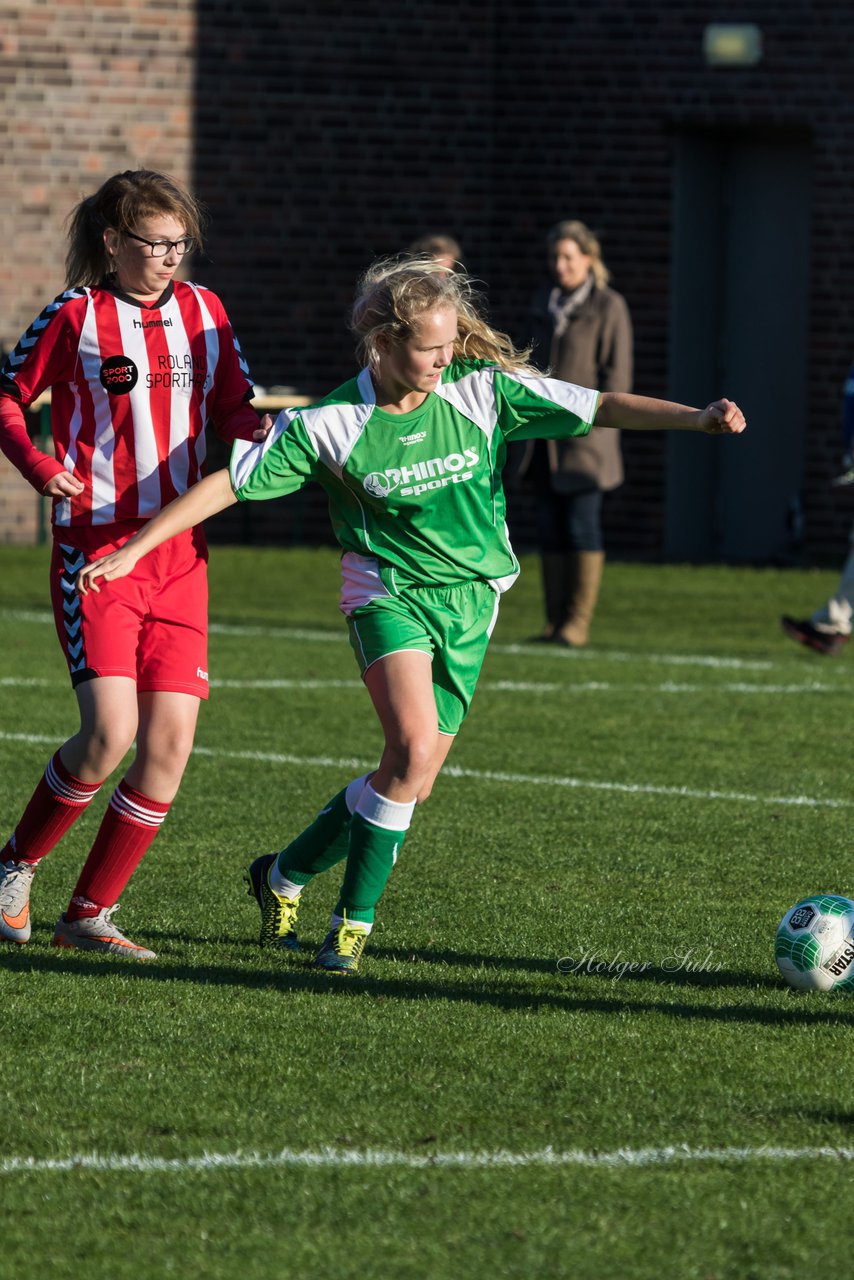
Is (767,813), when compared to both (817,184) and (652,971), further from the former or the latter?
(817,184)

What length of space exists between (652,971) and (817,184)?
1270 cm

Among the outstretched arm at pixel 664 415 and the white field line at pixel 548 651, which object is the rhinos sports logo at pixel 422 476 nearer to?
the outstretched arm at pixel 664 415

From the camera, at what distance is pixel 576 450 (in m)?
11.6

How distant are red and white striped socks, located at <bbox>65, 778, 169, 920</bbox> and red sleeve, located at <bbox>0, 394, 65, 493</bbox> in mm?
803

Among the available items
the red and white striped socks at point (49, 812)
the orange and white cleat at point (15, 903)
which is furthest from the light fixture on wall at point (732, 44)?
the orange and white cleat at point (15, 903)

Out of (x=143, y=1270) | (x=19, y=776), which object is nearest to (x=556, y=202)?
(x=19, y=776)

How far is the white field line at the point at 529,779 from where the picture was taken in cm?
734

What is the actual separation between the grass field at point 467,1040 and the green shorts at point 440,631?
0.65 meters

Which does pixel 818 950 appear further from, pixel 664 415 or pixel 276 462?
pixel 276 462

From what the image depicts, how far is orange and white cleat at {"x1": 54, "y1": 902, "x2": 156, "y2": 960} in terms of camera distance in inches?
199

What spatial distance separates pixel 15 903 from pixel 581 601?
264 inches

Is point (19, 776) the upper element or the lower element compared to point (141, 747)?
lower

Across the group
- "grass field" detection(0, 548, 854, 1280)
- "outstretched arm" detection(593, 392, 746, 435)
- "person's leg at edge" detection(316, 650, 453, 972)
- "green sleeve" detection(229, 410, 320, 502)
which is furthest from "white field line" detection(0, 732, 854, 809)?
"green sleeve" detection(229, 410, 320, 502)

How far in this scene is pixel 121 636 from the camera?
5.00m
